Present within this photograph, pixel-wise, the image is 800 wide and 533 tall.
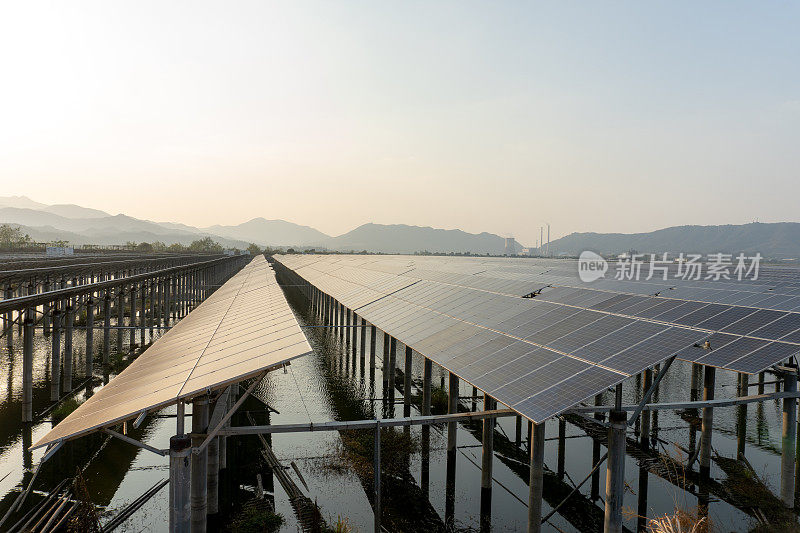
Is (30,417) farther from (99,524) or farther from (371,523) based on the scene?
(371,523)

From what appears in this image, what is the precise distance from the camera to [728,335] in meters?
18.6

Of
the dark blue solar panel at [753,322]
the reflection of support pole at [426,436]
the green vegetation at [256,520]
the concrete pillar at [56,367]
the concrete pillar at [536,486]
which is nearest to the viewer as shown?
the concrete pillar at [536,486]

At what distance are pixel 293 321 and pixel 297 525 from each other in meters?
6.59

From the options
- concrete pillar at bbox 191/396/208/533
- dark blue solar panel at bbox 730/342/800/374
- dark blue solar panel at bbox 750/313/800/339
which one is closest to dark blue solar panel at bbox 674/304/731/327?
dark blue solar panel at bbox 750/313/800/339

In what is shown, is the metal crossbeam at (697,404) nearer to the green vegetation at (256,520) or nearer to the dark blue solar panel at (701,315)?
the dark blue solar panel at (701,315)

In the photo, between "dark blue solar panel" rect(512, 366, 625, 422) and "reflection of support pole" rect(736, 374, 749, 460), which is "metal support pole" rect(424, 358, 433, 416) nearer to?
"dark blue solar panel" rect(512, 366, 625, 422)

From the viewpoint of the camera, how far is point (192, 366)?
10.7 meters

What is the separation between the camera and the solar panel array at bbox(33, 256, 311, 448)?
840 cm

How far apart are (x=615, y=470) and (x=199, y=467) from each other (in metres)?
9.71

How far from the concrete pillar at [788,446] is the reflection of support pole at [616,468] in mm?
8066

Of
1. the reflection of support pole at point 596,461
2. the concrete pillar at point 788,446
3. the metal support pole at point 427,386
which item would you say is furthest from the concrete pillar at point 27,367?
the concrete pillar at point 788,446

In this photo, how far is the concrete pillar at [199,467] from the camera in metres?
10.2

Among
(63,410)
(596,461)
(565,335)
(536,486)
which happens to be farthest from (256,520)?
(596,461)

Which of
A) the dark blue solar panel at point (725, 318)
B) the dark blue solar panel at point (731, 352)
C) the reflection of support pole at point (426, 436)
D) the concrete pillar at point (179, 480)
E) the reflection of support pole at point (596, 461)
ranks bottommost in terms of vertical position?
the reflection of support pole at point (596, 461)
